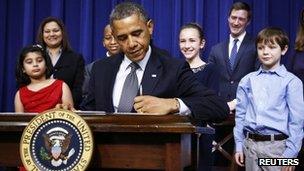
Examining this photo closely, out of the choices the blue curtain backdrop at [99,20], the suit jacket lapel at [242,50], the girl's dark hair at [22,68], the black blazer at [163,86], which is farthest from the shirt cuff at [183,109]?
the blue curtain backdrop at [99,20]

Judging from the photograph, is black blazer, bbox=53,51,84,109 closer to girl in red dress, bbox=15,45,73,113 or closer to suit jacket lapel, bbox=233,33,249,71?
girl in red dress, bbox=15,45,73,113

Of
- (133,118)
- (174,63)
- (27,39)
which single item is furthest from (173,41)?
(133,118)

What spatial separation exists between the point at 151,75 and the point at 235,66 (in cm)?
222

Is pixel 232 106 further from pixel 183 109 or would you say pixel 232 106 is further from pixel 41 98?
pixel 183 109

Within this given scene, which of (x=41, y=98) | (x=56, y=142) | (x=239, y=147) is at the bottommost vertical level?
(x=239, y=147)

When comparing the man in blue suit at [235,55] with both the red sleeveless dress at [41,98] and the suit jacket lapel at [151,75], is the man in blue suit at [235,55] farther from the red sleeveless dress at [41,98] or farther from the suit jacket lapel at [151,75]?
the suit jacket lapel at [151,75]

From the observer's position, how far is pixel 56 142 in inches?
58.2

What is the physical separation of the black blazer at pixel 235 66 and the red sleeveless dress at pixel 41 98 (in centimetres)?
139

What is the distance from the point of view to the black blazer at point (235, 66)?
3999 mm

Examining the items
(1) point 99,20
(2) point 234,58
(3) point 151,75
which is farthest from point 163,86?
(1) point 99,20

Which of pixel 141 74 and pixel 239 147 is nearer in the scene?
pixel 141 74

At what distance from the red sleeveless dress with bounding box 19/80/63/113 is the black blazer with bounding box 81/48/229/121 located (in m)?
1.04

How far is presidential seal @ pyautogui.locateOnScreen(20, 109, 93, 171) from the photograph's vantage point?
4.79ft

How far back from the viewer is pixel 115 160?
1.50 m
